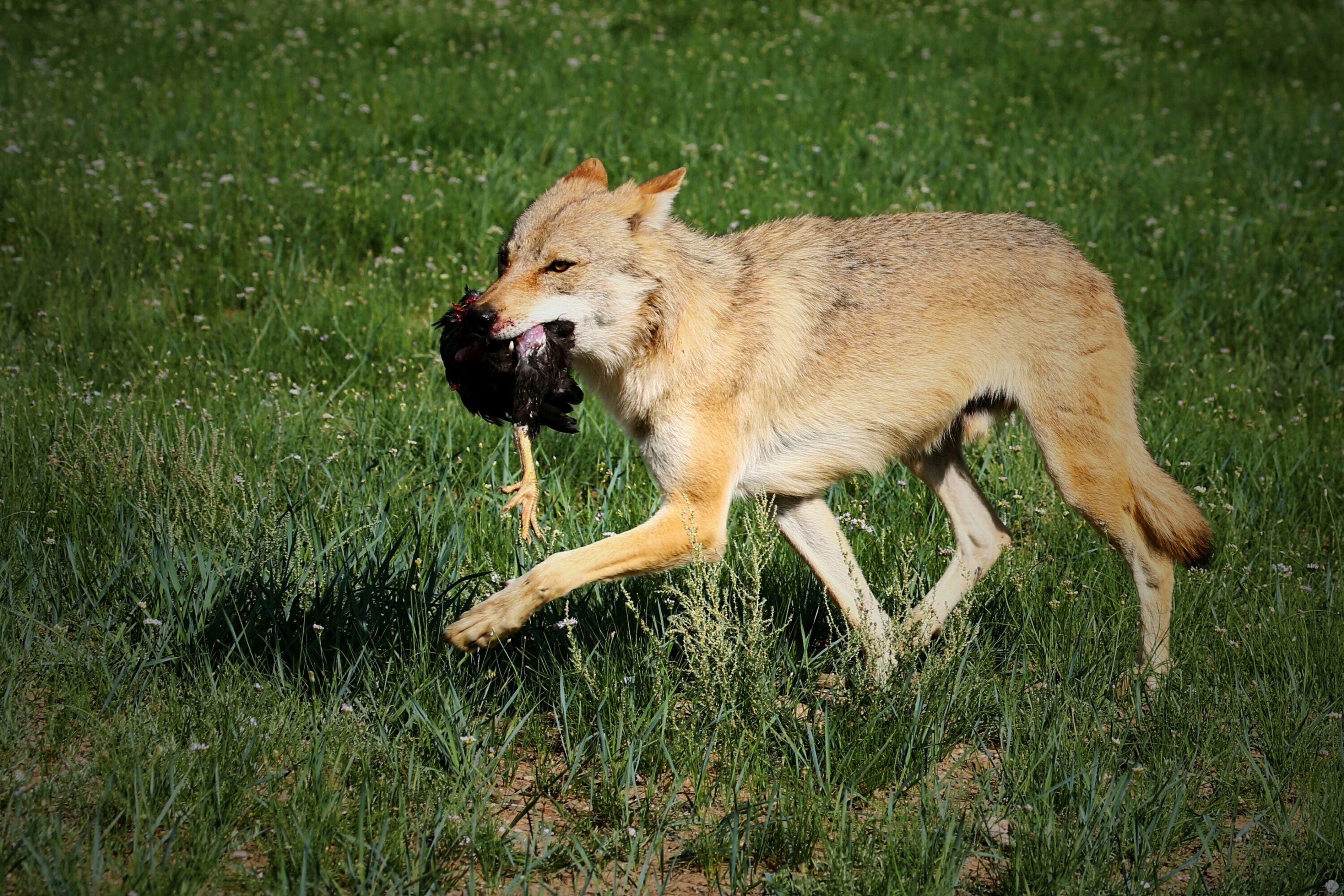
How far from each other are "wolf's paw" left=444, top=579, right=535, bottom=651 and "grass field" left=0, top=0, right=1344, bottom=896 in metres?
0.30

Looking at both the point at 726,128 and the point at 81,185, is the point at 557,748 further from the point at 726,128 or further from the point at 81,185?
the point at 726,128

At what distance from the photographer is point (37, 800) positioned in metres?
3.11

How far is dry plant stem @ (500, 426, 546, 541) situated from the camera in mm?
4551

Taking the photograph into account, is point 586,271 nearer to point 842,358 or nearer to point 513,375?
point 513,375

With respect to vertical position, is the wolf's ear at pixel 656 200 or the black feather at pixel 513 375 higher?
the wolf's ear at pixel 656 200

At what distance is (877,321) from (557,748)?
6.62ft

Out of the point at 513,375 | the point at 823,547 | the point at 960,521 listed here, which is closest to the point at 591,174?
the point at 513,375

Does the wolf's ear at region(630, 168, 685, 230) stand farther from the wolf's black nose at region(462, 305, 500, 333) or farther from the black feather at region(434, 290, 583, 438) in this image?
the wolf's black nose at region(462, 305, 500, 333)

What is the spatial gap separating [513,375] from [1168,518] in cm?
267

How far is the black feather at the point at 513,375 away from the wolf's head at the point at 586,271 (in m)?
0.08

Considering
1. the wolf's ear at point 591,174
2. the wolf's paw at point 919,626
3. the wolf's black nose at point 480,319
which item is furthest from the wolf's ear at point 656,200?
the wolf's paw at point 919,626

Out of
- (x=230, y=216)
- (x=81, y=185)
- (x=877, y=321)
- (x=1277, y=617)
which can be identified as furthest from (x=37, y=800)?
(x=81, y=185)

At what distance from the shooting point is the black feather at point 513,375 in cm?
388

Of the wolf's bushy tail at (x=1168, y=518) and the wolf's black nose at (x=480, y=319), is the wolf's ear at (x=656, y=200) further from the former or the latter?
the wolf's bushy tail at (x=1168, y=518)
